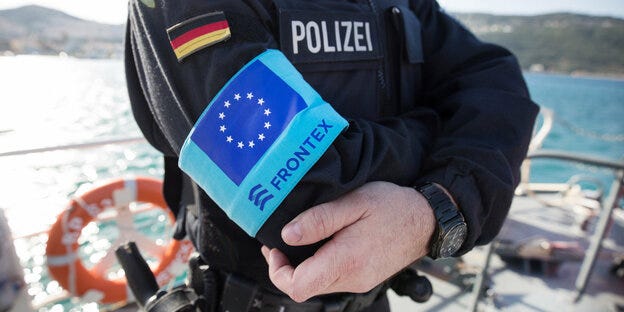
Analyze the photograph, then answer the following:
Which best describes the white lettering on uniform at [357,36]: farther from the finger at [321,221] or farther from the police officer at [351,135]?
the finger at [321,221]

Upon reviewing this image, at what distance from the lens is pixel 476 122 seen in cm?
67

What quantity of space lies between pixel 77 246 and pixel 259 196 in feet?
6.29

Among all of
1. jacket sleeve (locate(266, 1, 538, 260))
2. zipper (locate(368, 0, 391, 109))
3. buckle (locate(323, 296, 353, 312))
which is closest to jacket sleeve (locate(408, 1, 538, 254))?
jacket sleeve (locate(266, 1, 538, 260))

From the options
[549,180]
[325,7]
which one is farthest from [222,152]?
[549,180]

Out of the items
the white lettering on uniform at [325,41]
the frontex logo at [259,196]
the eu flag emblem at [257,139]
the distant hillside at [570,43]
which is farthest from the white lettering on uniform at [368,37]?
the distant hillside at [570,43]

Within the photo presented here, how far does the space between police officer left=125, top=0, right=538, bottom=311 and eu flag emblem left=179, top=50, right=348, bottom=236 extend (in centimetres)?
2

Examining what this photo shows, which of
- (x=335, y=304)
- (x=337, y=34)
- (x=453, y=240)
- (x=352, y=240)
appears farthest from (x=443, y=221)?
(x=337, y=34)

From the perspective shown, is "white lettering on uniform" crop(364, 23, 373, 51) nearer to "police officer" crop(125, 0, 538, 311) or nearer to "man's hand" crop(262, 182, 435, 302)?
"police officer" crop(125, 0, 538, 311)

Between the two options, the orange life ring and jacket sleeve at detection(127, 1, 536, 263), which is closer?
jacket sleeve at detection(127, 1, 536, 263)

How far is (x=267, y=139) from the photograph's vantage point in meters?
0.47

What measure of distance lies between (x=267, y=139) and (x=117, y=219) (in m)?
1.93

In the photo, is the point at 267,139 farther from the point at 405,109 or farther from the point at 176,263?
the point at 176,263

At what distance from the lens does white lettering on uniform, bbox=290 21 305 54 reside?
1.99ft

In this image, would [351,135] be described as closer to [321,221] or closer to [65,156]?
[321,221]
